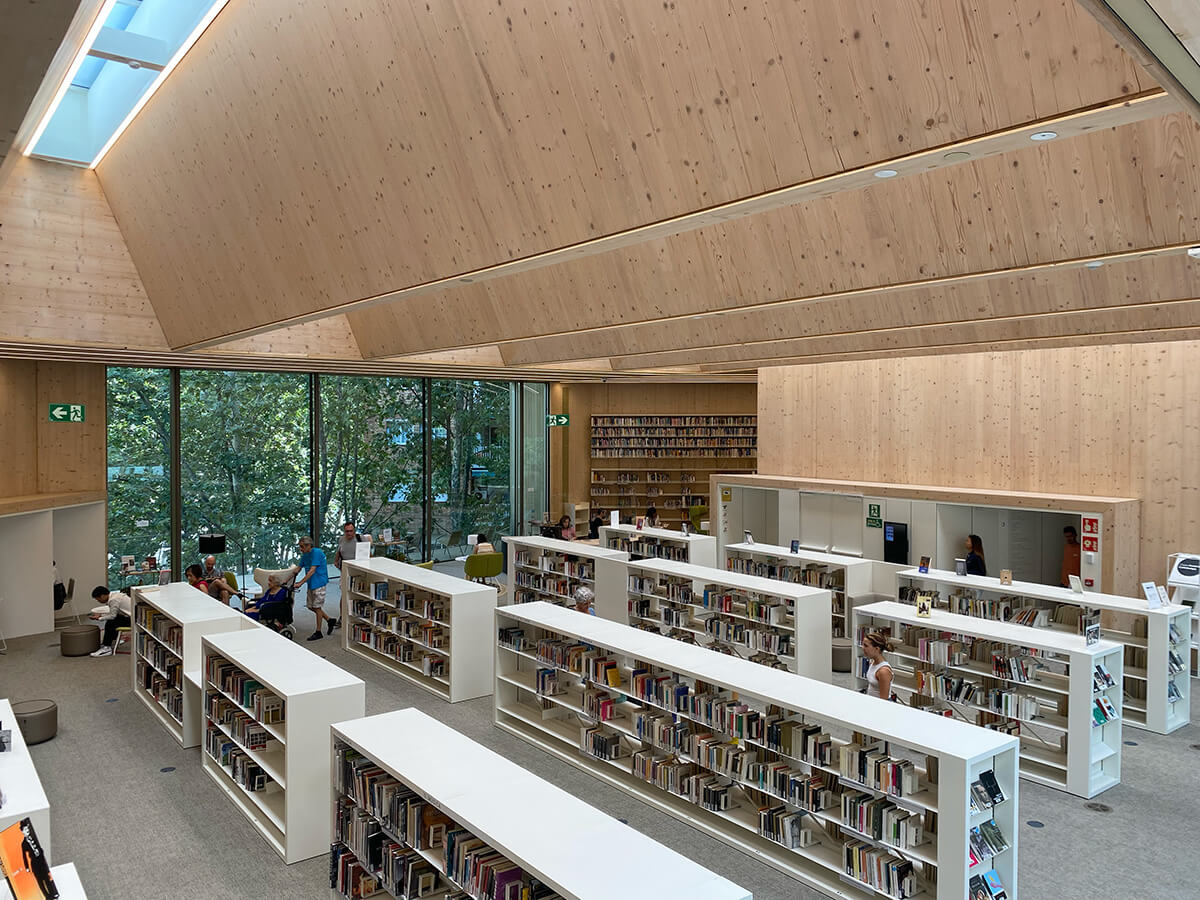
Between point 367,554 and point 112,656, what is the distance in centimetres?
365

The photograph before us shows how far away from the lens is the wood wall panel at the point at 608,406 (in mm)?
19344

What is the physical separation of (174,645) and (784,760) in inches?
250

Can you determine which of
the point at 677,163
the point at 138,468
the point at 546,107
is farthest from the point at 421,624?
the point at 677,163

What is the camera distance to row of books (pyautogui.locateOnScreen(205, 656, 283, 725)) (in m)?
6.67

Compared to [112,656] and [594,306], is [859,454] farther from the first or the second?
[112,656]

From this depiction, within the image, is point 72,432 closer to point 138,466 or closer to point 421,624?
point 138,466

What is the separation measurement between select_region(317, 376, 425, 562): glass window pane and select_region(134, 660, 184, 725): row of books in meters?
5.86

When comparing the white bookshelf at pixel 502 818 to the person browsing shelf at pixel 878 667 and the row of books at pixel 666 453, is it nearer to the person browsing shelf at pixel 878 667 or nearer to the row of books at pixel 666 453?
the person browsing shelf at pixel 878 667

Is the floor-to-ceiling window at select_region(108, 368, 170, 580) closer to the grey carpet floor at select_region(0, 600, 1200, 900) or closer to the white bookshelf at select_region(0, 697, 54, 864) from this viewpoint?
the grey carpet floor at select_region(0, 600, 1200, 900)

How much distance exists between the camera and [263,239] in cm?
768

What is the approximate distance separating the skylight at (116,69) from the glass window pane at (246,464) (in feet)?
16.6

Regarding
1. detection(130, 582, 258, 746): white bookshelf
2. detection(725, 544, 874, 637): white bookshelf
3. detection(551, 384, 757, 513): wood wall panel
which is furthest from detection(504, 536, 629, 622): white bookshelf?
detection(551, 384, 757, 513): wood wall panel

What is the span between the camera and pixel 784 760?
20.5ft

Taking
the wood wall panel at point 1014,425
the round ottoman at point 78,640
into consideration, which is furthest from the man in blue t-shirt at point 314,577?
the wood wall panel at point 1014,425
